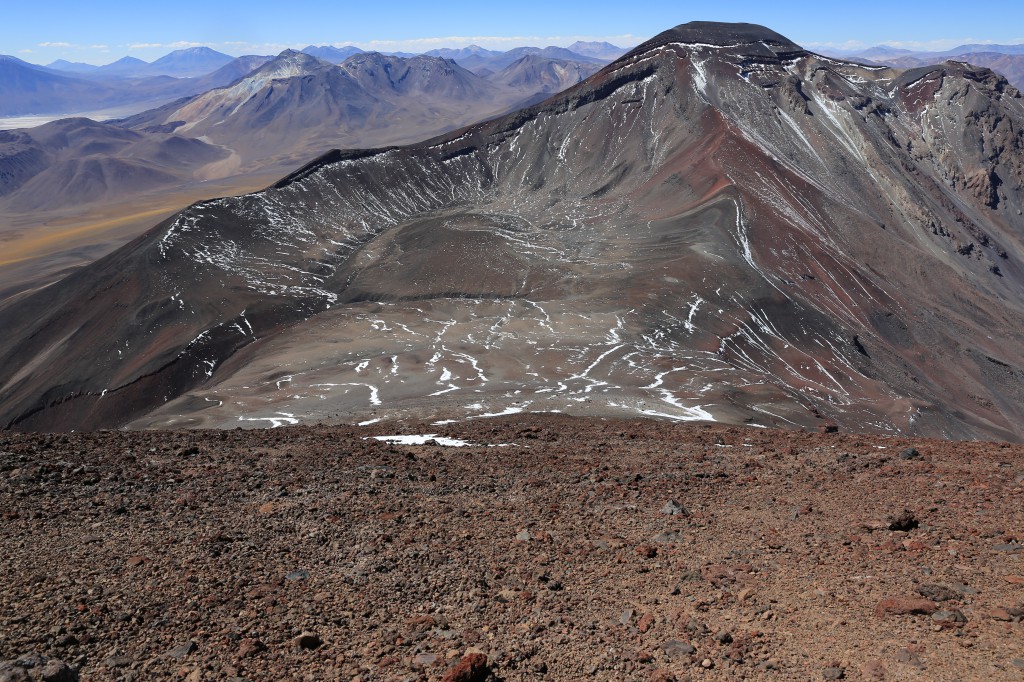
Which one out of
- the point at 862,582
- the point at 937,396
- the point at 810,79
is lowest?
the point at 937,396

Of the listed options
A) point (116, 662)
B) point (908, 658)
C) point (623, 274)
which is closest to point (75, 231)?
point (623, 274)

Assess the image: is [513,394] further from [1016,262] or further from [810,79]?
[810,79]

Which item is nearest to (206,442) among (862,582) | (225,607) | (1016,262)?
(225,607)

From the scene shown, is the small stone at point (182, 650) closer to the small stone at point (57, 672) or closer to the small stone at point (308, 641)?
the small stone at point (57, 672)

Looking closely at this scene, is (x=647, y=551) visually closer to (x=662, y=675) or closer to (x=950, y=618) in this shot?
(x=662, y=675)

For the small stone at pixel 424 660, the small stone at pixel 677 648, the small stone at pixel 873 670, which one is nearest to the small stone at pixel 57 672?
the small stone at pixel 424 660

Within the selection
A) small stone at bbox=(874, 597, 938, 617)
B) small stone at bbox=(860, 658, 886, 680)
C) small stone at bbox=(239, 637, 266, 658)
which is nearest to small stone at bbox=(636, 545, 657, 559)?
small stone at bbox=(874, 597, 938, 617)
